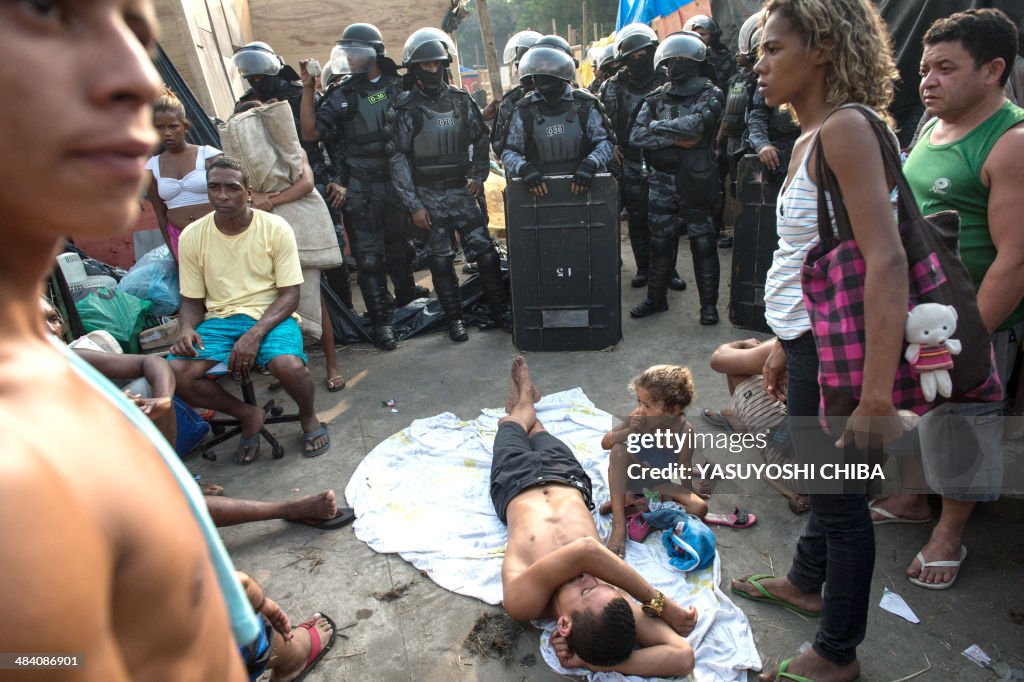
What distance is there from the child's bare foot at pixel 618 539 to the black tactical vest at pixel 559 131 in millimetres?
3054

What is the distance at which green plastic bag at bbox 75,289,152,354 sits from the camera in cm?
411

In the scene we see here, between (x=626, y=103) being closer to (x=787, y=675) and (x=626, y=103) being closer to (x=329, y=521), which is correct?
(x=329, y=521)

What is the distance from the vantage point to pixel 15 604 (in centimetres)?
40

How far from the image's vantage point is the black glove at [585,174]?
175 inches

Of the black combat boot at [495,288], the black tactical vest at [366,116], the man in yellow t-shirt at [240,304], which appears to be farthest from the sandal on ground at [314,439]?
the black tactical vest at [366,116]

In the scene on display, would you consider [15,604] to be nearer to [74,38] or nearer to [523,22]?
[74,38]

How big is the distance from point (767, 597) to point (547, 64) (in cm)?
408

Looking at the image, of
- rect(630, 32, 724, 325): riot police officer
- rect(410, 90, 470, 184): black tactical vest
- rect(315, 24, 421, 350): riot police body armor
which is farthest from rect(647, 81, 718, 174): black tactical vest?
rect(315, 24, 421, 350): riot police body armor

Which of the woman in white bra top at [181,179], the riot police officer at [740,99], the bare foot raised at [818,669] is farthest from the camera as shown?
the riot police officer at [740,99]

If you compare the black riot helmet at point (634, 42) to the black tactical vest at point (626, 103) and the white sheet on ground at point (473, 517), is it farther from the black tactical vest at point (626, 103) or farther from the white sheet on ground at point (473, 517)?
the white sheet on ground at point (473, 517)

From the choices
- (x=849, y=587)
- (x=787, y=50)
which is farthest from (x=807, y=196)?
(x=849, y=587)

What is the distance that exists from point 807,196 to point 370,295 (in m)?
4.14

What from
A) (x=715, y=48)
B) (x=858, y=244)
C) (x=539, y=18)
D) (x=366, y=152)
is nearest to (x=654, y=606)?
(x=858, y=244)

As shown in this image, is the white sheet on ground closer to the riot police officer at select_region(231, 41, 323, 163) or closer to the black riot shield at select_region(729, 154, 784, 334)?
the black riot shield at select_region(729, 154, 784, 334)
